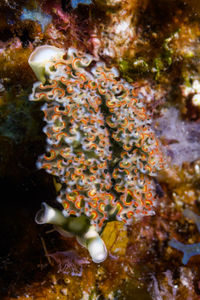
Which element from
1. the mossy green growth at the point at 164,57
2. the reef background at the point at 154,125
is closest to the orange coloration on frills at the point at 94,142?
the reef background at the point at 154,125

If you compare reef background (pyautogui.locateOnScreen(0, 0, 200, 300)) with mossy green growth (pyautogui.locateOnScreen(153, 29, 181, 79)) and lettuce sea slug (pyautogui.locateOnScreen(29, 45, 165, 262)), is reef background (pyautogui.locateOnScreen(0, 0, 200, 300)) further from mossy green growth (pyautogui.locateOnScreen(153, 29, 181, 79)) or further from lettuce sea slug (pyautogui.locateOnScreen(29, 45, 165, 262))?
lettuce sea slug (pyautogui.locateOnScreen(29, 45, 165, 262))

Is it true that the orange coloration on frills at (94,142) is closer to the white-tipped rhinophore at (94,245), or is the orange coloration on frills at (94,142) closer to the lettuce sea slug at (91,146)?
the lettuce sea slug at (91,146)

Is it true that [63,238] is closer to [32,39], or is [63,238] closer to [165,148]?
[165,148]

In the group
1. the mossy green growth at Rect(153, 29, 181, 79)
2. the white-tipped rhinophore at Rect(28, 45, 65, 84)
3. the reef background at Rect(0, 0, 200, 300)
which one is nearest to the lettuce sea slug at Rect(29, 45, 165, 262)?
the white-tipped rhinophore at Rect(28, 45, 65, 84)

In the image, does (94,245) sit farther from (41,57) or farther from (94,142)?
(41,57)

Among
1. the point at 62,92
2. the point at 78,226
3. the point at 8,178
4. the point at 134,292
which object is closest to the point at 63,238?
the point at 78,226

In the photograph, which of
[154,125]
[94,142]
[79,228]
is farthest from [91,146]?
[154,125]
